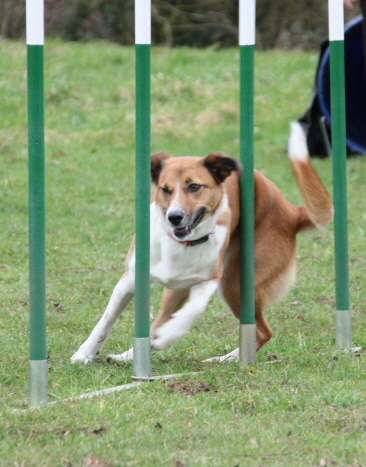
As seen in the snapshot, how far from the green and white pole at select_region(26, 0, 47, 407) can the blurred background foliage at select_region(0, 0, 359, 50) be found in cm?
1594

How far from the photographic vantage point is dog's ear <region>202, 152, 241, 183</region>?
4387mm

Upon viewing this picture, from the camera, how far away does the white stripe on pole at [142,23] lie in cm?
374

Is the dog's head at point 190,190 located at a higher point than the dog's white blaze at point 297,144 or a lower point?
lower

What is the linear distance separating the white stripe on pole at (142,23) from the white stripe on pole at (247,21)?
1.92 ft

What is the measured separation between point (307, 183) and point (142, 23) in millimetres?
1465

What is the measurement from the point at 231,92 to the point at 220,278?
9.67 meters

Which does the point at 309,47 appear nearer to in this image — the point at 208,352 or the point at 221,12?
the point at 221,12

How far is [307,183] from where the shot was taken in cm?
476

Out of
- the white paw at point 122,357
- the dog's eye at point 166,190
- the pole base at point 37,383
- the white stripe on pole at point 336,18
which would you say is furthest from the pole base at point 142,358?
the white stripe on pole at point 336,18

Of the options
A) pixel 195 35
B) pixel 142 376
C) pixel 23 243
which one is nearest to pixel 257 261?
pixel 142 376

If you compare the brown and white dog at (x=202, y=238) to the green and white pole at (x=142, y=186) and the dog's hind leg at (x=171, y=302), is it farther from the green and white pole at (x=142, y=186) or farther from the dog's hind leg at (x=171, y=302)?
the green and white pole at (x=142, y=186)

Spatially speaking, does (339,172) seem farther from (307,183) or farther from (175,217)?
(175,217)

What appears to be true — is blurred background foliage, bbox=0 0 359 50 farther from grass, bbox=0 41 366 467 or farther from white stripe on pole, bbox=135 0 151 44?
white stripe on pole, bbox=135 0 151 44

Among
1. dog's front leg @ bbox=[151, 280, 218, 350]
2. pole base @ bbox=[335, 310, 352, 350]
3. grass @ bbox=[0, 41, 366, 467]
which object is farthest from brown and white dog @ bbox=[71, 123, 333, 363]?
pole base @ bbox=[335, 310, 352, 350]
